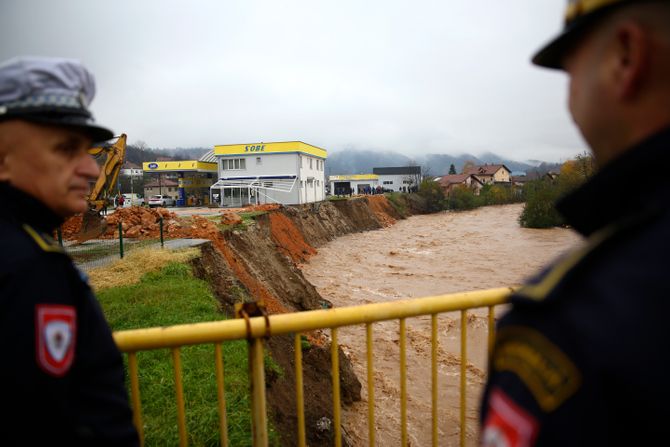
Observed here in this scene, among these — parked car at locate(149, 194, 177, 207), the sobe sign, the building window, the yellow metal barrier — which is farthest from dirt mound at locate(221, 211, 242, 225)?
parked car at locate(149, 194, 177, 207)

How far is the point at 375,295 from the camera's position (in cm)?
1720

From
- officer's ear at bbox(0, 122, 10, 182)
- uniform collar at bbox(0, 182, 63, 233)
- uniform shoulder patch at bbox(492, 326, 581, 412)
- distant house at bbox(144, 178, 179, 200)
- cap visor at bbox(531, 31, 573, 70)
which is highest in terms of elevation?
distant house at bbox(144, 178, 179, 200)

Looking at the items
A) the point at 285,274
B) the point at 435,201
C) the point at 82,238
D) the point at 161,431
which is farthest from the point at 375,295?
the point at 435,201

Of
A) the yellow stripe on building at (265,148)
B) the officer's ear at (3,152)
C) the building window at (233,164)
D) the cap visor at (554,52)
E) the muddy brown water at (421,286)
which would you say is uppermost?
the yellow stripe on building at (265,148)

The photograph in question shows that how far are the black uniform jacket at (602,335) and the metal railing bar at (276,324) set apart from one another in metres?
1.37

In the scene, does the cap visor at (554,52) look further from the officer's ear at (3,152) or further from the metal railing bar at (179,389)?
the metal railing bar at (179,389)

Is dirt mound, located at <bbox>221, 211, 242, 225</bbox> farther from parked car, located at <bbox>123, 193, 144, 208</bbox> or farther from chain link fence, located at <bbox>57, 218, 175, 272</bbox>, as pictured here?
parked car, located at <bbox>123, 193, 144, 208</bbox>

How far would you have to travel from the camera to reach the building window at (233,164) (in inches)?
1692

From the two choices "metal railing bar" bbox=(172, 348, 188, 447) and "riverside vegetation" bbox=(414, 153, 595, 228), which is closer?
"metal railing bar" bbox=(172, 348, 188, 447)

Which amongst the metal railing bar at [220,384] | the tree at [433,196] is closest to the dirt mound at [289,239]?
the metal railing bar at [220,384]

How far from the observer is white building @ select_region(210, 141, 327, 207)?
132 feet

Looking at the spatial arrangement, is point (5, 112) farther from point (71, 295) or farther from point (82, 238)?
point (82, 238)

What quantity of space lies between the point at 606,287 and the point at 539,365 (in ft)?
0.61

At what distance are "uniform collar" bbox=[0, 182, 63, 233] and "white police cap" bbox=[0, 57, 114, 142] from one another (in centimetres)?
25
